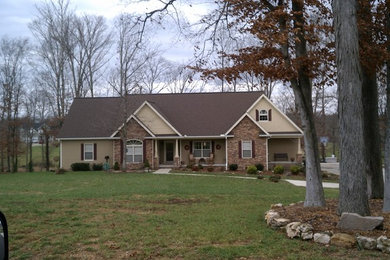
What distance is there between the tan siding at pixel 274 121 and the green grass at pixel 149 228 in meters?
19.2

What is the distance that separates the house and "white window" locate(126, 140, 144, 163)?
0.25 feet

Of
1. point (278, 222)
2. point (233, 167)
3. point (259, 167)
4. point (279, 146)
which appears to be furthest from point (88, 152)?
point (278, 222)

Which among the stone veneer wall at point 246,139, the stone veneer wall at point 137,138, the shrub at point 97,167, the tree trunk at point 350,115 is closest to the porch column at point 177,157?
the stone veneer wall at point 137,138

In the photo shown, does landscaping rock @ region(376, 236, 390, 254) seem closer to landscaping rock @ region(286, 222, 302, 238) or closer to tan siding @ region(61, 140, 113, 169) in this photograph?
landscaping rock @ region(286, 222, 302, 238)

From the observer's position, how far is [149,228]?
890 cm

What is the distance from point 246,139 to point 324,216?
23368 millimetres

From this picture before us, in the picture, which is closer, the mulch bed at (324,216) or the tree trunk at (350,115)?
the mulch bed at (324,216)

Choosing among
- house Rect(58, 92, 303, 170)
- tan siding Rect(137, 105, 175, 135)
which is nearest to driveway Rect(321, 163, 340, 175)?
house Rect(58, 92, 303, 170)

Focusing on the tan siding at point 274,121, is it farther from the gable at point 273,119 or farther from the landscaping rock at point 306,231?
the landscaping rock at point 306,231

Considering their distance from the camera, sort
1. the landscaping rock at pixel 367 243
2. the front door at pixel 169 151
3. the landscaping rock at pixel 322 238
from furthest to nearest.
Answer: the front door at pixel 169 151 → the landscaping rock at pixel 322 238 → the landscaping rock at pixel 367 243

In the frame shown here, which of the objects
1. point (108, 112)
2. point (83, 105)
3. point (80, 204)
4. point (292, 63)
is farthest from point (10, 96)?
point (292, 63)

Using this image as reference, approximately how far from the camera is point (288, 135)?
109 ft

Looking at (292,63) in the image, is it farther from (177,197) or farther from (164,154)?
(164,154)

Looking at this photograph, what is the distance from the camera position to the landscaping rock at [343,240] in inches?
280
